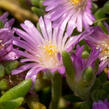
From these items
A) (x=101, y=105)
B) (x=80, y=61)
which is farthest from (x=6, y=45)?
(x=101, y=105)

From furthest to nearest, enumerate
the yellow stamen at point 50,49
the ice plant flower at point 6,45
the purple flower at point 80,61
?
the yellow stamen at point 50,49 → the ice plant flower at point 6,45 → the purple flower at point 80,61

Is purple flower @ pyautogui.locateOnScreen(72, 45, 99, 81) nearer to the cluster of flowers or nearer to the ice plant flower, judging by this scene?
the cluster of flowers

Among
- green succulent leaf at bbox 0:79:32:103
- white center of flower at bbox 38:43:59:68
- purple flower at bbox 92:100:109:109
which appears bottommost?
purple flower at bbox 92:100:109:109

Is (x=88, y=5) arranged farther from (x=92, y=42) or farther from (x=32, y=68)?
(x=32, y=68)

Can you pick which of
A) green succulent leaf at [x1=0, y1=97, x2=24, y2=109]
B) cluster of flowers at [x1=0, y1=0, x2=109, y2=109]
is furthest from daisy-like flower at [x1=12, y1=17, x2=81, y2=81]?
green succulent leaf at [x1=0, y1=97, x2=24, y2=109]

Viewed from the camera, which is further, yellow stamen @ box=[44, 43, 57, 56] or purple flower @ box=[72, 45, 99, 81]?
yellow stamen @ box=[44, 43, 57, 56]

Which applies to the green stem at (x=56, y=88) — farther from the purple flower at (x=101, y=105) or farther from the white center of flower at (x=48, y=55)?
the purple flower at (x=101, y=105)

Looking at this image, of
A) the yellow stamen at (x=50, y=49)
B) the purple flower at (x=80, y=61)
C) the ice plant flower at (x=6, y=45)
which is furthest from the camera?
the yellow stamen at (x=50, y=49)

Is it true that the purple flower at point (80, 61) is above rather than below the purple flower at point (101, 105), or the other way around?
above

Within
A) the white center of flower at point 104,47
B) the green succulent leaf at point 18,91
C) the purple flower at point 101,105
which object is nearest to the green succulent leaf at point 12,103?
the green succulent leaf at point 18,91
